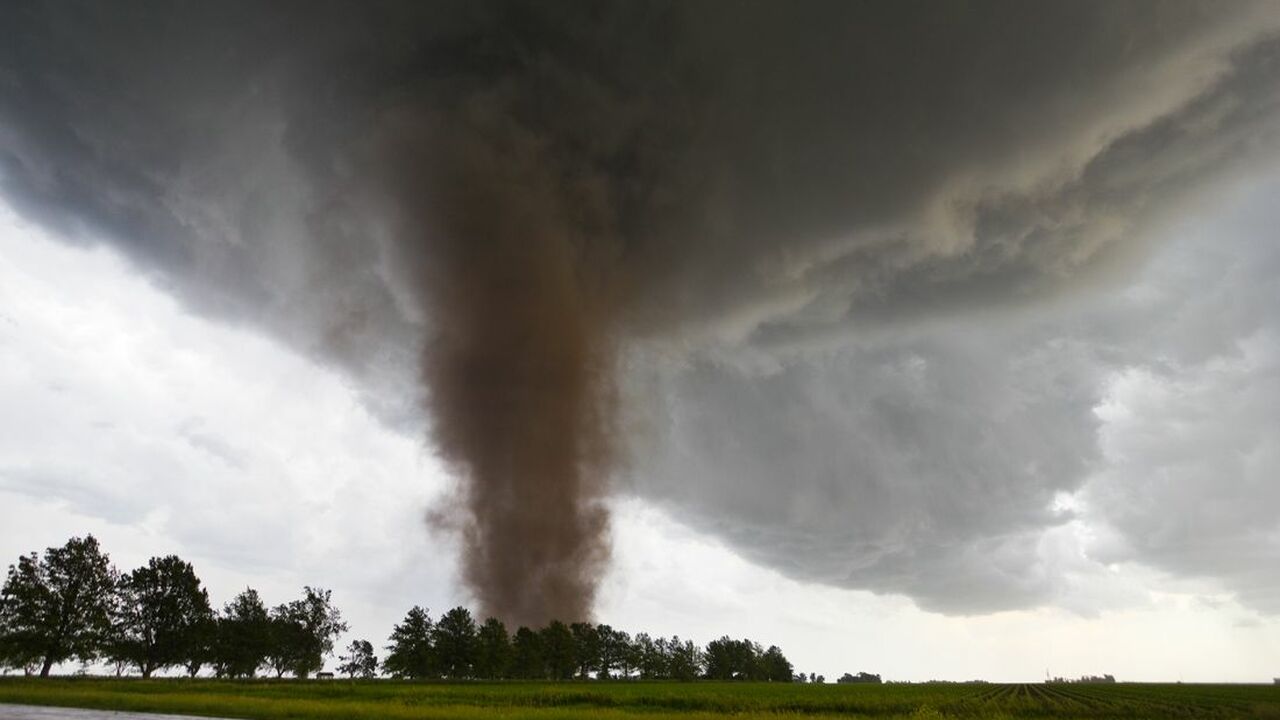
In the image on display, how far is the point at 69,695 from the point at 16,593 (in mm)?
44856

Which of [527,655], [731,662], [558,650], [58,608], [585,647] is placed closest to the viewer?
[58,608]

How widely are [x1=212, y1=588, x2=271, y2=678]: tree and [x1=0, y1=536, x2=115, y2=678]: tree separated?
1773 cm

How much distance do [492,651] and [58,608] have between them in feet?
199

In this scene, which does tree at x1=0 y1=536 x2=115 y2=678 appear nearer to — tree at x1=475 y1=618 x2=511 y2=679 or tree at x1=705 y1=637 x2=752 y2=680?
tree at x1=475 y1=618 x2=511 y2=679

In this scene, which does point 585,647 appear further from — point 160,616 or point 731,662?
point 160,616

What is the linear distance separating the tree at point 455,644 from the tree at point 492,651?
123 centimetres

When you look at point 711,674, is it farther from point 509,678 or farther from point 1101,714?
point 1101,714

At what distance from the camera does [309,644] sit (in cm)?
11394

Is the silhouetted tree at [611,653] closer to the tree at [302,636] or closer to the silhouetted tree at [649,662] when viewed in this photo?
the silhouetted tree at [649,662]

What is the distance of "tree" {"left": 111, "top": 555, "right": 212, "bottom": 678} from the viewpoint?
8594 cm

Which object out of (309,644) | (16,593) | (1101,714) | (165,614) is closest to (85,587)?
(16,593)

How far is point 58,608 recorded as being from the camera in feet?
241

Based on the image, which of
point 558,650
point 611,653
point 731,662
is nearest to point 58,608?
point 558,650

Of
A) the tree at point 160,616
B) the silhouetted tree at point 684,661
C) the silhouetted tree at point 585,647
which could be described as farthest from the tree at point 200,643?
the silhouetted tree at point 684,661
